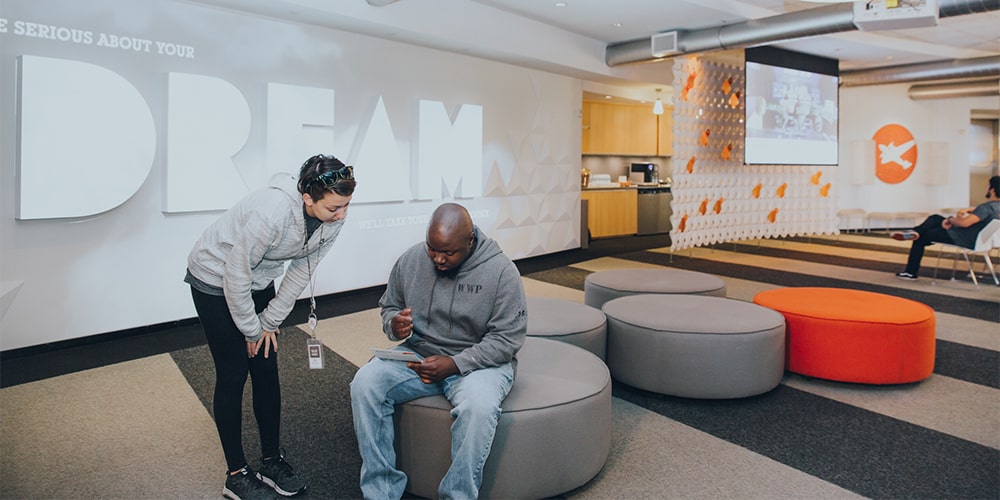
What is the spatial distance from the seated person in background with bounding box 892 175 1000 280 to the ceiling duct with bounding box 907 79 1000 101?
5.89 m

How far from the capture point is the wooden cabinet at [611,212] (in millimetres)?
11375

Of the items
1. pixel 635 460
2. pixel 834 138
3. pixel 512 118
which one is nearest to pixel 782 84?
pixel 834 138

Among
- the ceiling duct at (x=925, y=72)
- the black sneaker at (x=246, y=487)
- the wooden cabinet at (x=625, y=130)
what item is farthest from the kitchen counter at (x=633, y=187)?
the black sneaker at (x=246, y=487)

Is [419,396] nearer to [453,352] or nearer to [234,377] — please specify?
[453,352]

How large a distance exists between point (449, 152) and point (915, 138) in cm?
1084

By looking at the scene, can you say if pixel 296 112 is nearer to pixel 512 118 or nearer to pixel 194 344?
pixel 194 344

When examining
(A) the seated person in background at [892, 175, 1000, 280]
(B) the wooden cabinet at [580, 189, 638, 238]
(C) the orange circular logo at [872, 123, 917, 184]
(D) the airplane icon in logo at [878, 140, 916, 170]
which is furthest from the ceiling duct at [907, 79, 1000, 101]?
(B) the wooden cabinet at [580, 189, 638, 238]

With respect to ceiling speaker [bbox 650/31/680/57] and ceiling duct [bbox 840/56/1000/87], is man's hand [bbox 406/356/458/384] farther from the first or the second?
ceiling duct [bbox 840/56/1000/87]

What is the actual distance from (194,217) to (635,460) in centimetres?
422

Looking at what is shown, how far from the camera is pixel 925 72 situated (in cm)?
1071

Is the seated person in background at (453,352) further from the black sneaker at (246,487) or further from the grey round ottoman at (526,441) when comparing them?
the black sneaker at (246,487)

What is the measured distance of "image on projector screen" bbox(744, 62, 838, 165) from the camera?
923 centimetres

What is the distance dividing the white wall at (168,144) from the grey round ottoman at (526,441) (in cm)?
161

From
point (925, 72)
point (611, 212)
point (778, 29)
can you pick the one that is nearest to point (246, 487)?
point (778, 29)
